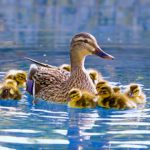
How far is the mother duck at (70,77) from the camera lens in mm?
8984

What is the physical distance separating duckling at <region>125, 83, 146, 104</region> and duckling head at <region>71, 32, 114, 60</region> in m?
0.62

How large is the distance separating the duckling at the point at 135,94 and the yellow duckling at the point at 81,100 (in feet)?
1.63

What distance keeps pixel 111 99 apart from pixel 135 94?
1.35 ft

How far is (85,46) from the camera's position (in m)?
9.16

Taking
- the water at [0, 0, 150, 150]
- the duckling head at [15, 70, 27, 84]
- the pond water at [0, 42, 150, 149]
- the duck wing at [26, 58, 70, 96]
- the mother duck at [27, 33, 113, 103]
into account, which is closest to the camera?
the pond water at [0, 42, 150, 149]

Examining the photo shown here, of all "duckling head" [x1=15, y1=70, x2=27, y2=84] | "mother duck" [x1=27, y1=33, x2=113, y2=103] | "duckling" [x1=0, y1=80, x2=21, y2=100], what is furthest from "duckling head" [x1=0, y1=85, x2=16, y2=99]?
"duckling head" [x1=15, y1=70, x2=27, y2=84]

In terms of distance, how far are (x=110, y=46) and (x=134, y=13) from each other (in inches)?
489

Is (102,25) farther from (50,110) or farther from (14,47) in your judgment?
(50,110)

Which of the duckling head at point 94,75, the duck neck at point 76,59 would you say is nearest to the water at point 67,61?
the duckling head at point 94,75

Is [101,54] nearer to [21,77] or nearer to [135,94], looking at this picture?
[135,94]

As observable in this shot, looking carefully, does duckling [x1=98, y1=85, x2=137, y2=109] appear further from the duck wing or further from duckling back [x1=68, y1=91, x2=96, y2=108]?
the duck wing

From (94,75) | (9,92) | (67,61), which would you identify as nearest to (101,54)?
(94,75)

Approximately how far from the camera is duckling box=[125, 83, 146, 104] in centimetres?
856

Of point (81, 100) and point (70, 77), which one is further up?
point (70, 77)
